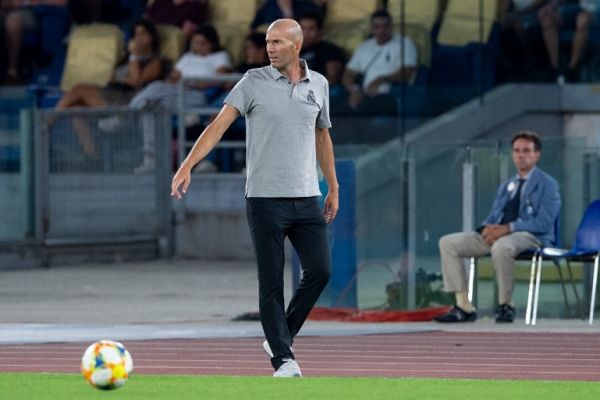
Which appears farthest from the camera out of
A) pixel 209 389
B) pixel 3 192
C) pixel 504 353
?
pixel 3 192

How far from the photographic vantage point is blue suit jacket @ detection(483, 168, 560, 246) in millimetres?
14938

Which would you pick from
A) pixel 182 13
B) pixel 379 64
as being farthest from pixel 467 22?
pixel 182 13

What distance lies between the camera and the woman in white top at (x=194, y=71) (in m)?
23.2

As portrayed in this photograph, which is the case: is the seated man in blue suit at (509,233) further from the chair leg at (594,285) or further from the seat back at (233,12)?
the seat back at (233,12)

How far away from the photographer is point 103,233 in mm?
22719

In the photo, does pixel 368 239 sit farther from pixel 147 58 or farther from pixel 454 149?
pixel 147 58

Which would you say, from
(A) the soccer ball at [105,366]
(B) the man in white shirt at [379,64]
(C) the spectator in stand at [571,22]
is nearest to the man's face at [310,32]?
(B) the man in white shirt at [379,64]

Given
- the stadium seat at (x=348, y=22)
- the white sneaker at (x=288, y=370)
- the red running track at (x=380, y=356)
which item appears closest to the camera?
the white sneaker at (x=288, y=370)

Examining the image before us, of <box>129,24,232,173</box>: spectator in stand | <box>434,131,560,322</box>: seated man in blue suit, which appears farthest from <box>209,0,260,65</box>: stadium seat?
<box>434,131,560,322</box>: seated man in blue suit

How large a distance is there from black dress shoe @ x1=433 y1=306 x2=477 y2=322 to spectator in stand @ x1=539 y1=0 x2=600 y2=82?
612 centimetres

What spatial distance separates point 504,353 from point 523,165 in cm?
288

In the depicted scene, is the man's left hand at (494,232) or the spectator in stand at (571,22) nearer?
the man's left hand at (494,232)

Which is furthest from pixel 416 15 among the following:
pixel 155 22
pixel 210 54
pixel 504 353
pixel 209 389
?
pixel 209 389

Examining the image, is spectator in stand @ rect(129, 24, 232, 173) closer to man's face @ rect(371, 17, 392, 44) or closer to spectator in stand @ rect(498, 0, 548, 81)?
man's face @ rect(371, 17, 392, 44)
